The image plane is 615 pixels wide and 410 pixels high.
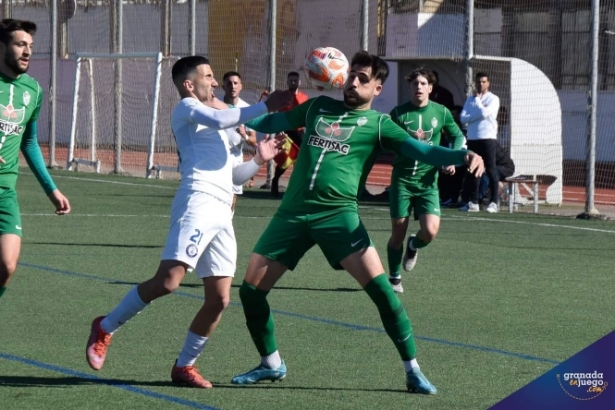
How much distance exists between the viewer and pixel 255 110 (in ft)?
23.5

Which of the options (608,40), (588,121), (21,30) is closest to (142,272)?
(21,30)

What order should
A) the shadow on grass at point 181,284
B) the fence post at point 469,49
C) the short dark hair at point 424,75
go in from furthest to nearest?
the fence post at point 469,49 < the short dark hair at point 424,75 < the shadow on grass at point 181,284

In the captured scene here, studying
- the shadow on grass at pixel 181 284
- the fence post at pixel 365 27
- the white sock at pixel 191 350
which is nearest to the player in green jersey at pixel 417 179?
the shadow on grass at pixel 181 284

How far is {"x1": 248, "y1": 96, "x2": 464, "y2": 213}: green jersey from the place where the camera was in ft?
24.2

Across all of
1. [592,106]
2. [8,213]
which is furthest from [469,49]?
[8,213]

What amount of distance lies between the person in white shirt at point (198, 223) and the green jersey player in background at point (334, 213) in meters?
0.20

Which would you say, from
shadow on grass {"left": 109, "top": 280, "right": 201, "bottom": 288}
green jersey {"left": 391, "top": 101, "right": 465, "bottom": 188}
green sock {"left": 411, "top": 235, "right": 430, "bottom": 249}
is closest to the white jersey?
shadow on grass {"left": 109, "top": 280, "right": 201, "bottom": 288}

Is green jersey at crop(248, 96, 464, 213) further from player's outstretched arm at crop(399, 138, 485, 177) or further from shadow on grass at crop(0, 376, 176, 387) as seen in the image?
shadow on grass at crop(0, 376, 176, 387)

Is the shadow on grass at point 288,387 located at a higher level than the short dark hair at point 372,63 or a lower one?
lower

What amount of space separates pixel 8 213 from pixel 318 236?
205 cm

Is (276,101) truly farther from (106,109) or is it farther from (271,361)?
(106,109)

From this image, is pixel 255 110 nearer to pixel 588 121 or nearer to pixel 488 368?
pixel 488 368

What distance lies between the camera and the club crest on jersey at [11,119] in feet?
26.1

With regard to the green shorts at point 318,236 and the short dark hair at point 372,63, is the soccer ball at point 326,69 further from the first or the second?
the green shorts at point 318,236
